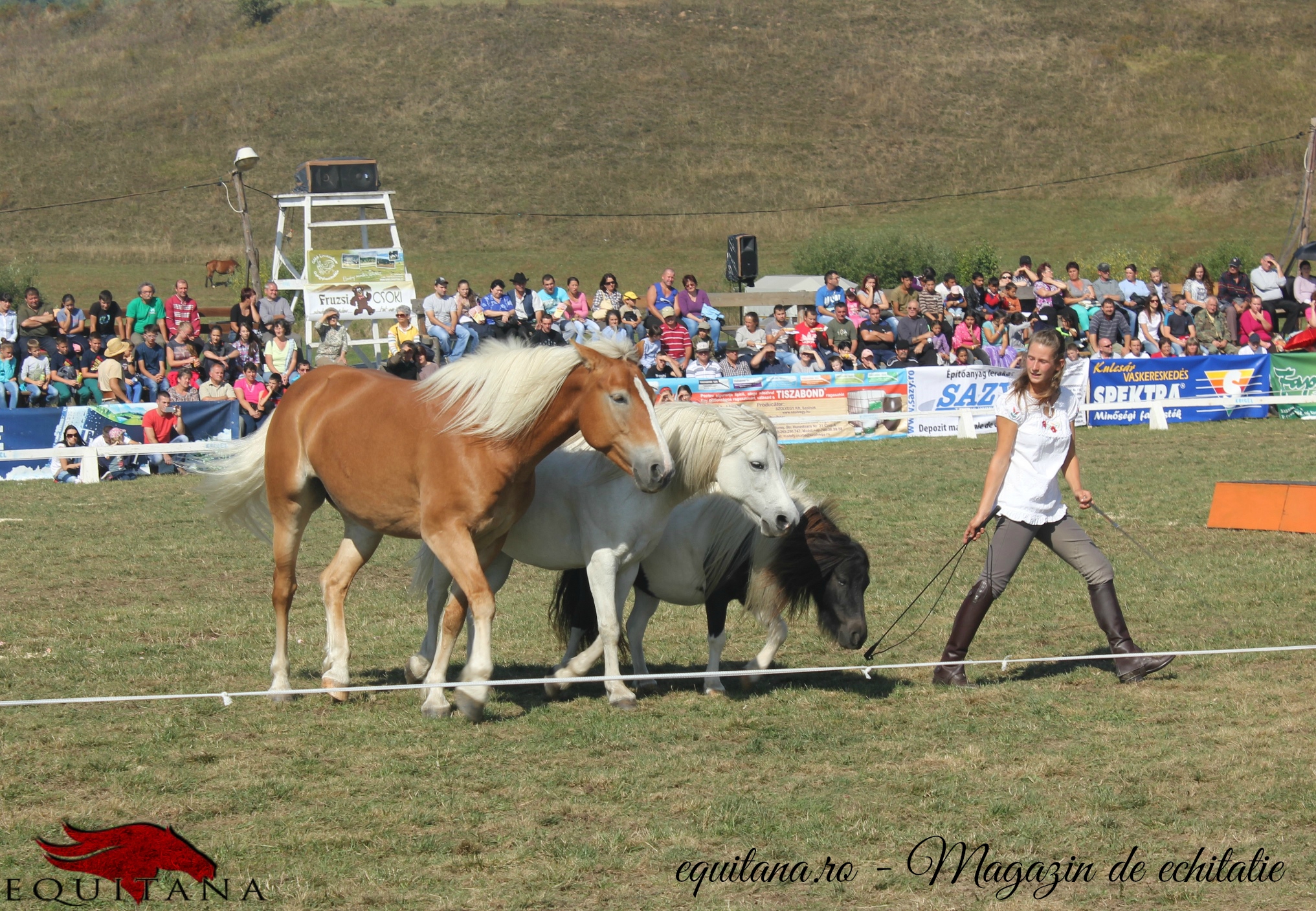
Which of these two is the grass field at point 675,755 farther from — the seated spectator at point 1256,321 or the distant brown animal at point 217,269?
the distant brown animal at point 217,269

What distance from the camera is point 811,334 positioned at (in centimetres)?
2167

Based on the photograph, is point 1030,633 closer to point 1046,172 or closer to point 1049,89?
point 1046,172

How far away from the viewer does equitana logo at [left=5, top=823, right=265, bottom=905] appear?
4.29 metres

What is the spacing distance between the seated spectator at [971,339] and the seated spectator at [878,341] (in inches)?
43.6

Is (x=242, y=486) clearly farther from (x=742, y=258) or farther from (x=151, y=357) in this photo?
(x=742, y=258)

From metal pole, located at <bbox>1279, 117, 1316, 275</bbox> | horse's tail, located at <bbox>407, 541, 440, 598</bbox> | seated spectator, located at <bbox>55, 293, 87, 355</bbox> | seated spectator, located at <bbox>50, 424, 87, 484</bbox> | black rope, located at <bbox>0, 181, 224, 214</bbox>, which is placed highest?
black rope, located at <bbox>0, 181, 224, 214</bbox>

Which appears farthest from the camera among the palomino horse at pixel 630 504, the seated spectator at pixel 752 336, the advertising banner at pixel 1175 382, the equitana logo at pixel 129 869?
the seated spectator at pixel 752 336

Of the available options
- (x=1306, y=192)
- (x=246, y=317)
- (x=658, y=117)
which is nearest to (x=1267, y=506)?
(x=246, y=317)

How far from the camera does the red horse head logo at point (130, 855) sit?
4465mm

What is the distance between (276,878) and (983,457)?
44.6 feet

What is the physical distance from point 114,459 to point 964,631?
1318 centimetres

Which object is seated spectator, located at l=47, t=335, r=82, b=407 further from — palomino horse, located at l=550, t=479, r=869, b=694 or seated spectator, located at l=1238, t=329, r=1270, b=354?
seated spectator, located at l=1238, t=329, r=1270, b=354

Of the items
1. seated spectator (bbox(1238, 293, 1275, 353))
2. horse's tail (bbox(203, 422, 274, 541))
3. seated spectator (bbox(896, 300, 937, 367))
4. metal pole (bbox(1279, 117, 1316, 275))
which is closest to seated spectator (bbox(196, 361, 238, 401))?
seated spectator (bbox(896, 300, 937, 367))

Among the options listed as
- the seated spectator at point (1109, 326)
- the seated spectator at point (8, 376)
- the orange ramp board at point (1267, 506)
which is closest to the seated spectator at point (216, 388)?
the seated spectator at point (8, 376)
